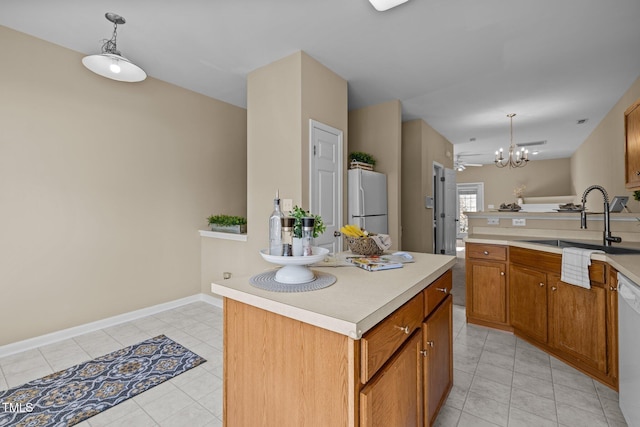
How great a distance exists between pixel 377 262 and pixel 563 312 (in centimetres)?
167

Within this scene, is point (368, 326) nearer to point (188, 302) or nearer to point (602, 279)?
point (602, 279)

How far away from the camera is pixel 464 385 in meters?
1.97

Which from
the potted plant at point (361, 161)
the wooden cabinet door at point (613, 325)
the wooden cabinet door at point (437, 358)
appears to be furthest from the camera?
the potted plant at point (361, 161)

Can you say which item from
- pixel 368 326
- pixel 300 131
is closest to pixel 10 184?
pixel 300 131

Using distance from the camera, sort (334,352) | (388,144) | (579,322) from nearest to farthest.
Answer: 1. (334,352)
2. (579,322)
3. (388,144)

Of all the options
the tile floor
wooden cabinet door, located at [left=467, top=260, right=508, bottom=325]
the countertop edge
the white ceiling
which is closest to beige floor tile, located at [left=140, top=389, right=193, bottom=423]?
the tile floor

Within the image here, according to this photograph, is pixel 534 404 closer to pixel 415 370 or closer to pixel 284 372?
pixel 415 370

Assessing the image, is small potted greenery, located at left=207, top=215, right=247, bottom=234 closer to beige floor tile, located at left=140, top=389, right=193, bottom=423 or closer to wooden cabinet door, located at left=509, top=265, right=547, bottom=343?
beige floor tile, located at left=140, top=389, right=193, bottom=423

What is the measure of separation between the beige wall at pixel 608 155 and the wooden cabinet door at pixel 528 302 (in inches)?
96.1

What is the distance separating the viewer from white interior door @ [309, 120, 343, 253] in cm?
293

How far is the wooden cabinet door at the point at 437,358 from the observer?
135 centimetres

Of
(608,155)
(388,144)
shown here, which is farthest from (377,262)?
(608,155)

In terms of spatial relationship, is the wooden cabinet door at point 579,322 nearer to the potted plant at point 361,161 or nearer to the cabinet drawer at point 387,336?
the cabinet drawer at point 387,336

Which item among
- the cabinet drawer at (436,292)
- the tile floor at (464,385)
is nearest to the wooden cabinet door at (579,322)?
the tile floor at (464,385)
